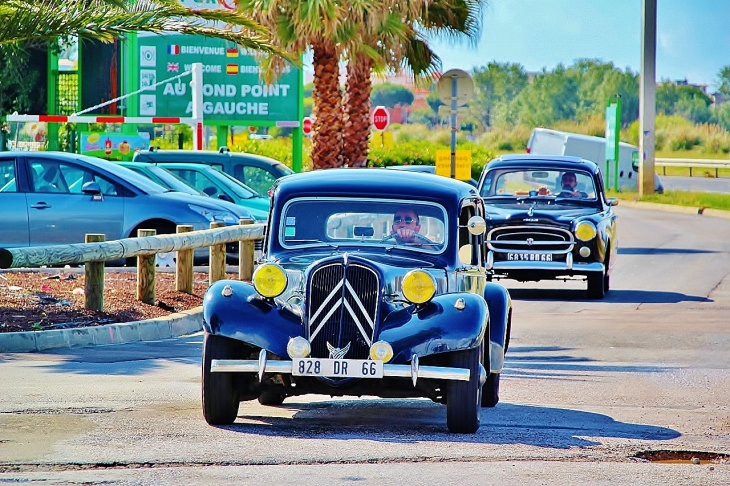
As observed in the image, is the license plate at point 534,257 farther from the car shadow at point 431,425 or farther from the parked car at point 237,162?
the car shadow at point 431,425

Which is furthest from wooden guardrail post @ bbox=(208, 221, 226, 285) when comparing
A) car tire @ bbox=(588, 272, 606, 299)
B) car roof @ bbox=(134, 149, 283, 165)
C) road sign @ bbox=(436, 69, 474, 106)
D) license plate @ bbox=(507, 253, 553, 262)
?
road sign @ bbox=(436, 69, 474, 106)

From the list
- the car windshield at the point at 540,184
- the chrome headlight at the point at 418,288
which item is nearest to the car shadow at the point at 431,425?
the chrome headlight at the point at 418,288

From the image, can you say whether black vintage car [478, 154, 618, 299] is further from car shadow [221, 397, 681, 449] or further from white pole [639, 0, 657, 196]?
white pole [639, 0, 657, 196]

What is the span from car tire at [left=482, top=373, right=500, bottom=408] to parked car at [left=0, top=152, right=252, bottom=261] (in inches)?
356

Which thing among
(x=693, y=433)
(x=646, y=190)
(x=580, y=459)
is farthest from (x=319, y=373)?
(x=646, y=190)

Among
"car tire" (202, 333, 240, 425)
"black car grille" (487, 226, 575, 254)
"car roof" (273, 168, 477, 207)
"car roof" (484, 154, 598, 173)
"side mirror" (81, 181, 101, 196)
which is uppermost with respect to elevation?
"car roof" (484, 154, 598, 173)

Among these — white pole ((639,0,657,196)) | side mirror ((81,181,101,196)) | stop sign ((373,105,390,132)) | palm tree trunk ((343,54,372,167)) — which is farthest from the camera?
stop sign ((373,105,390,132))

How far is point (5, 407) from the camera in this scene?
843 cm

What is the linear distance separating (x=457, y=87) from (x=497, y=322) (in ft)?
55.5

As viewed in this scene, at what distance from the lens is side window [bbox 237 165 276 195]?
23141 millimetres

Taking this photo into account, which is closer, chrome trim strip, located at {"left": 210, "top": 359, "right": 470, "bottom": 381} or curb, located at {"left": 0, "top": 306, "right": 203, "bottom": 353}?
chrome trim strip, located at {"left": 210, "top": 359, "right": 470, "bottom": 381}

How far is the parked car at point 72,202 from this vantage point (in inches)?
685

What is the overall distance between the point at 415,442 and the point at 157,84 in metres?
26.9

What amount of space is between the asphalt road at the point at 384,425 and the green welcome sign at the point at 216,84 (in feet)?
73.4
